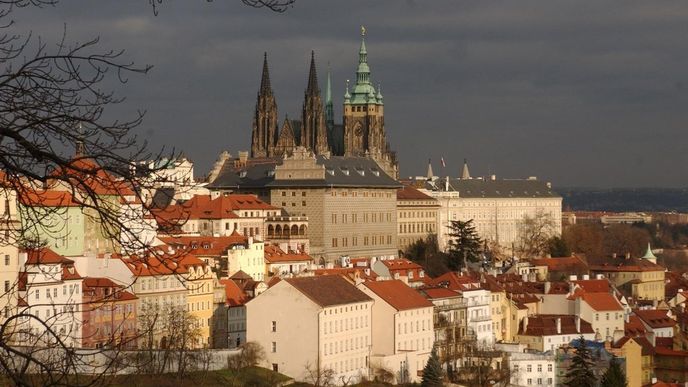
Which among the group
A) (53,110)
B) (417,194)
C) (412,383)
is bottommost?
(412,383)

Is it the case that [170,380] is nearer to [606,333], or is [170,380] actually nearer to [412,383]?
[412,383]

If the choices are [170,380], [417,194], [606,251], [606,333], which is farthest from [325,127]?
[170,380]

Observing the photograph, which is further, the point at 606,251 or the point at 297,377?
the point at 606,251

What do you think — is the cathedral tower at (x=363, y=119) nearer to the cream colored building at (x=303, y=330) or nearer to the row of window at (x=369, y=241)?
the row of window at (x=369, y=241)

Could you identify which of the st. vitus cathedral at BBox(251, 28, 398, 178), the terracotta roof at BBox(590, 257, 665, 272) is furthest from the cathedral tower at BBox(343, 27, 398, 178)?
the terracotta roof at BBox(590, 257, 665, 272)

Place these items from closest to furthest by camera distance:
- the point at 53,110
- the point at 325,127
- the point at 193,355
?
the point at 53,110
the point at 193,355
the point at 325,127

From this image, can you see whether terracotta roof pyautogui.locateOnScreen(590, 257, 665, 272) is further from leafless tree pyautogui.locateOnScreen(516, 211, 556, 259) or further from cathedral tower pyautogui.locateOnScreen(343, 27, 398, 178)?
cathedral tower pyautogui.locateOnScreen(343, 27, 398, 178)

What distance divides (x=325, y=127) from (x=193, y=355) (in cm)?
9567

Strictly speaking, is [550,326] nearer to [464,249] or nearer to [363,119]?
[464,249]

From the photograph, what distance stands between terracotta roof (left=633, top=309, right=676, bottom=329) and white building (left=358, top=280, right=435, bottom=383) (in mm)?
18891

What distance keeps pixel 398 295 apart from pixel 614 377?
996 cm

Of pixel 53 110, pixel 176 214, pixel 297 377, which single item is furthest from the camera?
pixel 297 377

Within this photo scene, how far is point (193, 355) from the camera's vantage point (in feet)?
168

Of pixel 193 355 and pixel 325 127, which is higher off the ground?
pixel 325 127
